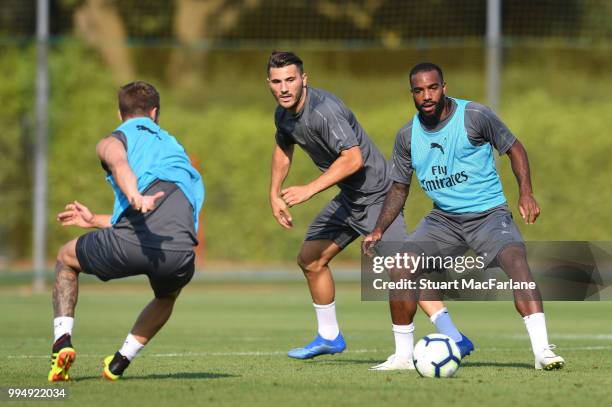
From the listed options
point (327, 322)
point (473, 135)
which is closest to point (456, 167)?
point (473, 135)

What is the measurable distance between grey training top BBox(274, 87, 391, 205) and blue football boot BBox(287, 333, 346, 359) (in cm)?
124

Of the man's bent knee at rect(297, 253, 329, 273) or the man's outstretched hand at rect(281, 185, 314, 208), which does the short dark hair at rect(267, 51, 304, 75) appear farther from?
the man's bent knee at rect(297, 253, 329, 273)

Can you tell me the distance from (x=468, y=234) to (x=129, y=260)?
2.80m

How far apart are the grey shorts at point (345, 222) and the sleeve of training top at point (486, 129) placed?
44.5 inches

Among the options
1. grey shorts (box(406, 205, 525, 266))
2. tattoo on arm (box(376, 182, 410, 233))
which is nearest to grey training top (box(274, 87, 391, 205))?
tattoo on arm (box(376, 182, 410, 233))

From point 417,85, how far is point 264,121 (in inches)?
597

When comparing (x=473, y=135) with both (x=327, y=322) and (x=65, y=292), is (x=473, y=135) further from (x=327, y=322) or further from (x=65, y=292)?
(x=65, y=292)

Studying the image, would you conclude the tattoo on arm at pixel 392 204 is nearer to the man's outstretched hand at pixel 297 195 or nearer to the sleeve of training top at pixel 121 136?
the man's outstretched hand at pixel 297 195

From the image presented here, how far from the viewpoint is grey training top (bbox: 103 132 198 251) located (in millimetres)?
7895

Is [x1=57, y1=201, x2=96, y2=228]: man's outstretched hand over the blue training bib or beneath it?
beneath

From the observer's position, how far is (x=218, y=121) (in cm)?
2419

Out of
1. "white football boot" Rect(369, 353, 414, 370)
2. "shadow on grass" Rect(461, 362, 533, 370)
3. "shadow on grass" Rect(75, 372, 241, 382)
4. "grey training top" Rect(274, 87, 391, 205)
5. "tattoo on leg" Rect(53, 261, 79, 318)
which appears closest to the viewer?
"tattoo on leg" Rect(53, 261, 79, 318)

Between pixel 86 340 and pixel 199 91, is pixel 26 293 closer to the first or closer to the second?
pixel 199 91

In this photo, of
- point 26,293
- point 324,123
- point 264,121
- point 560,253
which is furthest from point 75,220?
point 264,121
